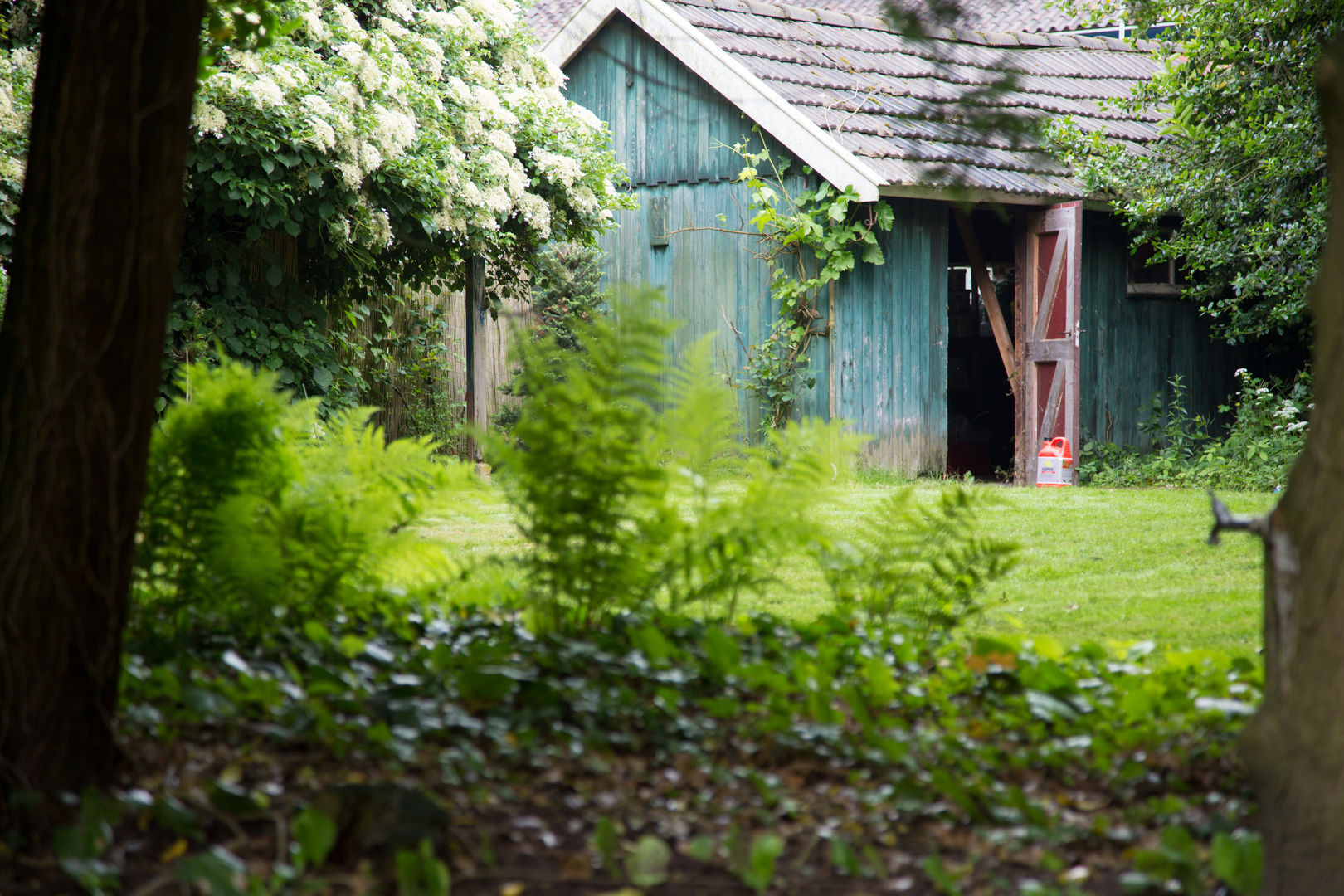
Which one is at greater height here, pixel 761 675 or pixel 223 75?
pixel 223 75

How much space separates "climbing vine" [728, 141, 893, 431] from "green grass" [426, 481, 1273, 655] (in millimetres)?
Result: 2298

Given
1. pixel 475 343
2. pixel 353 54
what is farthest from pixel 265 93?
pixel 475 343

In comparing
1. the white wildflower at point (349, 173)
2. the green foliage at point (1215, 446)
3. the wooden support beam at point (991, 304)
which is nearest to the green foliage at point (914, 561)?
the white wildflower at point (349, 173)

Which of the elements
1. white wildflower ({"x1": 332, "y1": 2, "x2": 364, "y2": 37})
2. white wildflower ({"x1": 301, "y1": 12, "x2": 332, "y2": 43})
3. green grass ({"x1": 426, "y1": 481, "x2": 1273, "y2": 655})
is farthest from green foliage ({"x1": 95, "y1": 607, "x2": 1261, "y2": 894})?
white wildflower ({"x1": 332, "y1": 2, "x2": 364, "y2": 37})

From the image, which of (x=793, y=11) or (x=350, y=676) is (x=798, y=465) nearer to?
(x=350, y=676)

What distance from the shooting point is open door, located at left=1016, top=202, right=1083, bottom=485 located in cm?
1046

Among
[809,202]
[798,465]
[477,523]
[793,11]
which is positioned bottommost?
[477,523]

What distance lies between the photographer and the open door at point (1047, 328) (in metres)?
10.5

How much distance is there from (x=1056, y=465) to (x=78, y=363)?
9186 millimetres

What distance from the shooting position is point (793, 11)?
12469 millimetres

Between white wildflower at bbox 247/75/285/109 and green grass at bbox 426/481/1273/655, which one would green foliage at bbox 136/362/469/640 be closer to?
green grass at bbox 426/481/1273/655

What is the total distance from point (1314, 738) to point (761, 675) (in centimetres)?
104

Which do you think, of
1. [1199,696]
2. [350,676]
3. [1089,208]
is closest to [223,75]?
[350,676]

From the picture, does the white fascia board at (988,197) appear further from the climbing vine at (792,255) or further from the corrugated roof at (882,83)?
the climbing vine at (792,255)
